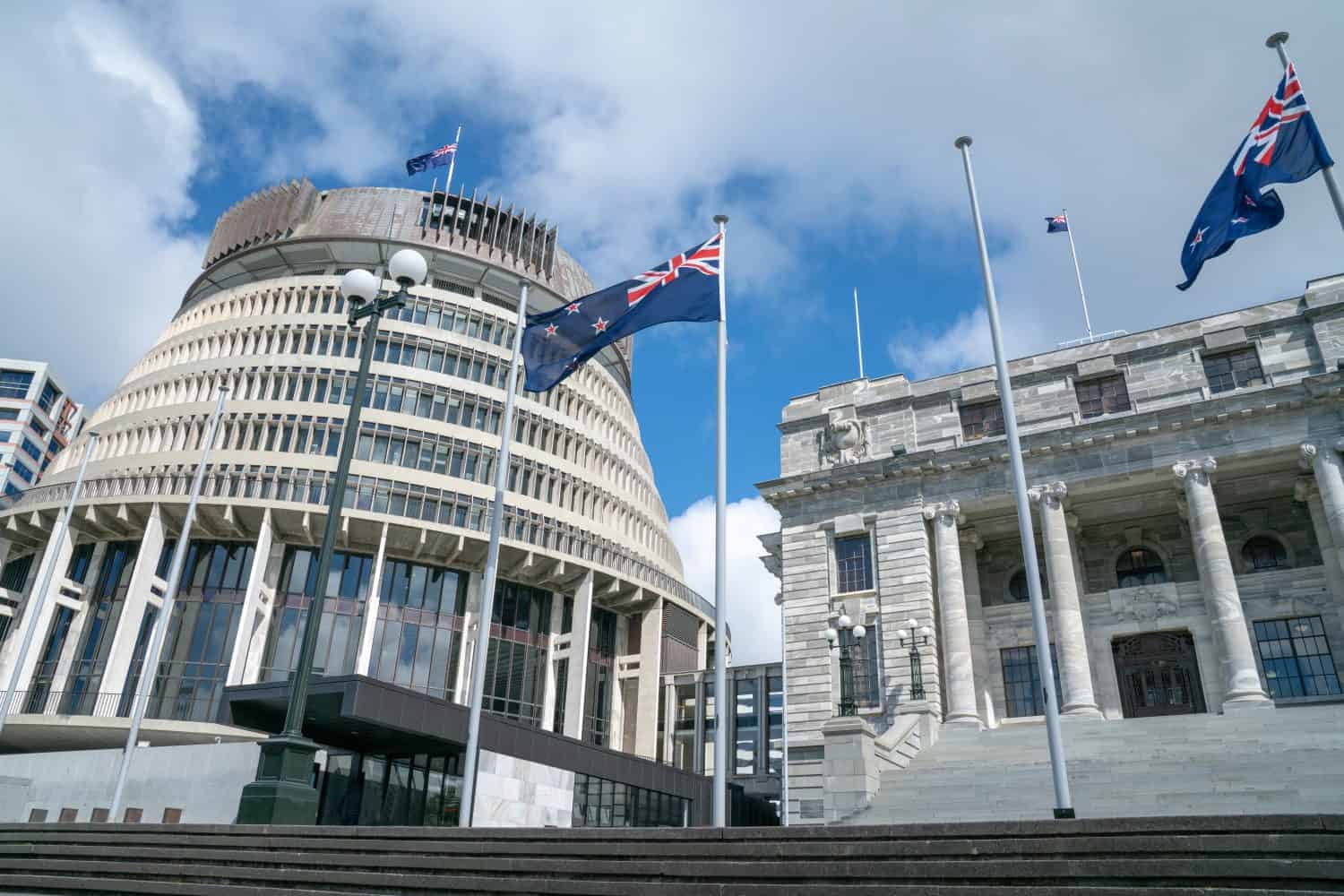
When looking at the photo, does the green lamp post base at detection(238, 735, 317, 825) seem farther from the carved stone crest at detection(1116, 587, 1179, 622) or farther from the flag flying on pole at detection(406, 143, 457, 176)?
the flag flying on pole at detection(406, 143, 457, 176)

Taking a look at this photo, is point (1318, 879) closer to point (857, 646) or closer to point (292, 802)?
point (292, 802)

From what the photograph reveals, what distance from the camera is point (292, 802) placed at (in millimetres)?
14438

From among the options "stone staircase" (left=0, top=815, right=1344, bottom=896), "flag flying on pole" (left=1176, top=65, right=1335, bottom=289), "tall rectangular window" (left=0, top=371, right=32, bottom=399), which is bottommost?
"stone staircase" (left=0, top=815, right=1344, bottom=896)

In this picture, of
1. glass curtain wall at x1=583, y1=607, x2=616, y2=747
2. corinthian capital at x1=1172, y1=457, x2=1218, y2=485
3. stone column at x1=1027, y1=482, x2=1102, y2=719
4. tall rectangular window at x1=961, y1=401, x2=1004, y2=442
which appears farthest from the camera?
glass curtain wall at x1=583, y1=607, x2=616, y2=747

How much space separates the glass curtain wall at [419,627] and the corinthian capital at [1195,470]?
132 ft

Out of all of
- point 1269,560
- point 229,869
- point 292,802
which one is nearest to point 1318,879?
point 229,869

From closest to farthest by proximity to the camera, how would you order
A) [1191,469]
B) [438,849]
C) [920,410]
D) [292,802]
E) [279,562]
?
[438,849] < [292,802] < [1191,469] < [920,410] < [279,562]

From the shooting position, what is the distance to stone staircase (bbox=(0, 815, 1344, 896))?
8.56m

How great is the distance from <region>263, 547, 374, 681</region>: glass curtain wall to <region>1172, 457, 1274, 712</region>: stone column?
4240cm

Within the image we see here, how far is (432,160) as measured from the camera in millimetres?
57531

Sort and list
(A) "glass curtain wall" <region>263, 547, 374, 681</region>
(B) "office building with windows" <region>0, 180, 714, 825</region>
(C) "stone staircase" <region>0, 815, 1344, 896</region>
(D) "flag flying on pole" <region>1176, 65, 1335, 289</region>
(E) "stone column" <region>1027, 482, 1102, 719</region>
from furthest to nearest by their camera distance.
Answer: (A) "glass curtain wall" <region>263, 547, 374, 681</region>, (B) "office building with windows" <region>0, 180, 714, 825</region>, (E) "stone column" <region>1027, 482, 1102, 719</region>, (D) "flag flying on pole" <region>1176, 65, 1335, 289</region>, (C) "stone staircase" <region>0, 815, 1344, 896</region>

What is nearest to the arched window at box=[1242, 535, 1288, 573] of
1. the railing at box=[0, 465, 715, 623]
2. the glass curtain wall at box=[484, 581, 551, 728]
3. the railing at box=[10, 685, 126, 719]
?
the railing at box=[0, 465, 715, 623]

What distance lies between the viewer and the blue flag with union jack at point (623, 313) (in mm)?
19516

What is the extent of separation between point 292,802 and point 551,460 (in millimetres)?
50210
